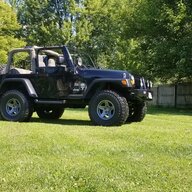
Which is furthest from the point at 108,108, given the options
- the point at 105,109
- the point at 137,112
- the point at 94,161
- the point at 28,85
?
the point at 94,161

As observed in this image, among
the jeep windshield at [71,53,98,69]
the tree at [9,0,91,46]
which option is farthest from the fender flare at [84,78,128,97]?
the tree at [9,0,91,46]

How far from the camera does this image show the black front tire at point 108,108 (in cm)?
972

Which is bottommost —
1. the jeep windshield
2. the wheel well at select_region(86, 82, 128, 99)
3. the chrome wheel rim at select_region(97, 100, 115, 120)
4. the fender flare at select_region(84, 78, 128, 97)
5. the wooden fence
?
the wooden fence

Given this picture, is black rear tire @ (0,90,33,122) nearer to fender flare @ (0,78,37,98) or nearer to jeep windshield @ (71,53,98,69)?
fender flare @ (0,78,37,98)

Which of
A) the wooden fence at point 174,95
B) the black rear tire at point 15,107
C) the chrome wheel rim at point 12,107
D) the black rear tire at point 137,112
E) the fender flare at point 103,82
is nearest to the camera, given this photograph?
the fender flare at point 103,82

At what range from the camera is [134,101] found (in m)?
10.9

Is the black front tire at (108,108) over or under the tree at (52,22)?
under

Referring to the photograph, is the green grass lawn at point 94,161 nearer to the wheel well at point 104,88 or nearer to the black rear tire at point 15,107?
the wheel well at point 104,88

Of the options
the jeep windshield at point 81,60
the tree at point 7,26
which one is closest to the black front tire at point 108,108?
the jeep windshield at point 81,60

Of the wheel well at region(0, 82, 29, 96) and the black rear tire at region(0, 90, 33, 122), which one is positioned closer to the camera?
the black rear tire at region(0, 90, 33, 122)

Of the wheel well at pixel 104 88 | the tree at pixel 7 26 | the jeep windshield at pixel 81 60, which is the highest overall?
Result: the tree at pixel 7 26

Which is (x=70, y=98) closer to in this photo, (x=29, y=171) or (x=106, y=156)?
(x=106, y=156)

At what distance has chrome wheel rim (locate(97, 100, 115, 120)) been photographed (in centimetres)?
995

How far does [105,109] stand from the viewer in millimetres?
10023
